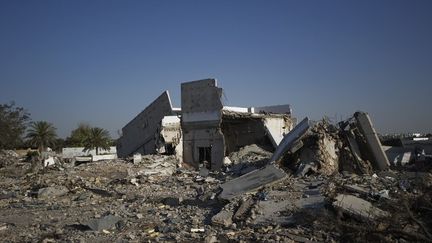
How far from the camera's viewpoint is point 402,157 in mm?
15227

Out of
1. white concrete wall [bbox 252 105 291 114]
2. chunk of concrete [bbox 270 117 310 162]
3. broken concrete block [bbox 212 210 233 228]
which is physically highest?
white concrete wall [bbox 252 105 291 114]

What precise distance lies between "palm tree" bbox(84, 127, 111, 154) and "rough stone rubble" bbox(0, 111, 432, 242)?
29.7 m

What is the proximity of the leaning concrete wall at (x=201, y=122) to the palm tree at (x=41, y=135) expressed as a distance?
92.1 ft

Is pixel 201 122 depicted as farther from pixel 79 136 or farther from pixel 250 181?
pixel 79 136

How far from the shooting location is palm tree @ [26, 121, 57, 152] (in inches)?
1763

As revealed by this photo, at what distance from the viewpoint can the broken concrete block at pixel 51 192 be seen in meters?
13.5

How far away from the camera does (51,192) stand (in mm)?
13727

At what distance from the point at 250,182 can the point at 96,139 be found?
131 ft

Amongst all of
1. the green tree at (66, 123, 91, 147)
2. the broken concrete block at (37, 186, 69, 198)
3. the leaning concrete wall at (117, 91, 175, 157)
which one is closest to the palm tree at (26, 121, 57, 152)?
the green tree at (66, 123, 91, 147)

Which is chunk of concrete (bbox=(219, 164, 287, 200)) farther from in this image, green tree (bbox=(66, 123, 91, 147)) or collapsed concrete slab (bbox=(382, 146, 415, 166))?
green tree (bbox=(66, 123, 91, 147))

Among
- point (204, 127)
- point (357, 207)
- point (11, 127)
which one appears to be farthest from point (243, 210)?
point (11, 127)

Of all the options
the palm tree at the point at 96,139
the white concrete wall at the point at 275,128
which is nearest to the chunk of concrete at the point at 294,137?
the white concrete wall at the point at 275,128

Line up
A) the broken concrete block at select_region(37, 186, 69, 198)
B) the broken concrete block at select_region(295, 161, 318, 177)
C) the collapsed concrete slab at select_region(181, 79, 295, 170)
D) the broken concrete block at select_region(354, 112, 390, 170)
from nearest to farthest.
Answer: the broken concrete block at select_region(295, 161, 318, 177) → the broken concrete block at select_region(354, 112, 390, 170) → the broken concrete block at select_region(37, 186, 69, 198) → the collapsed concrete slab at select_region(181, 79, 295, 170)

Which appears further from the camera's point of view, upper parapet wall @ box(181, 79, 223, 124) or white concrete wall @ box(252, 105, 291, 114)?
white concrete wall @ box(252, 105, 291, 114)
